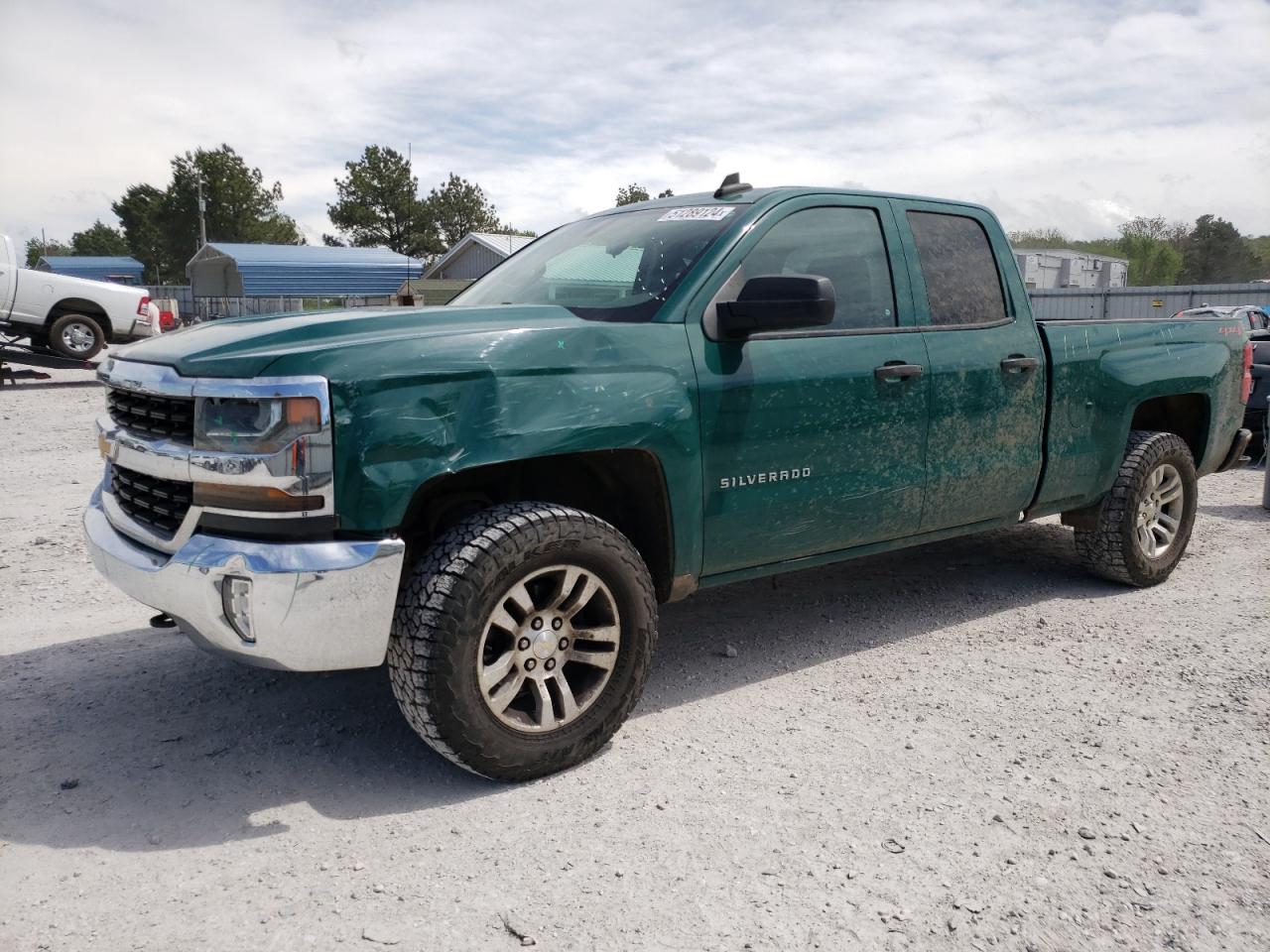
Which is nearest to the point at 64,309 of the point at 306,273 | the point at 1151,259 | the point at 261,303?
the point at 306,273

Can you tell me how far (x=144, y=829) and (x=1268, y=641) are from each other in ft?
14.6

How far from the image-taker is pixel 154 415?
10.5ft

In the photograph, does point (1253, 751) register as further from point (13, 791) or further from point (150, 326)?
point (150, 326)

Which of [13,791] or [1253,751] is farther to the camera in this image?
[1253,751]

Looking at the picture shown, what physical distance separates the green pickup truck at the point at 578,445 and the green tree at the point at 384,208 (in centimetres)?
6780

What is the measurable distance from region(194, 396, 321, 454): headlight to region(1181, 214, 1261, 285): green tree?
93363 millimetres

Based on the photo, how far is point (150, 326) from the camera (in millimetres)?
17391

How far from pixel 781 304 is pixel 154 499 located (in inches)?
82.5

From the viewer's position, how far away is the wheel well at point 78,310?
16391 mm

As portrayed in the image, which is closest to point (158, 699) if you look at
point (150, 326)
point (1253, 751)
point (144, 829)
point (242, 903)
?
point (144, 829)

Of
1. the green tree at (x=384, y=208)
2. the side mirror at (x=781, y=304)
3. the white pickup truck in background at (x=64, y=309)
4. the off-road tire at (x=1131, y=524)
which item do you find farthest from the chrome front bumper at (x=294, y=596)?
the green tree at (x=384, y=208)

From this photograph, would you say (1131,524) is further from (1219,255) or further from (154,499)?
(1219,255)

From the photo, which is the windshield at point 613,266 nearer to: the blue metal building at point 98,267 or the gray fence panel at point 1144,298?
the gray fence panel at point 1144,298

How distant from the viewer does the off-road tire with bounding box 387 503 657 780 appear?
3.03m
